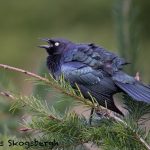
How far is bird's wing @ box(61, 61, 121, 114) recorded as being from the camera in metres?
2.54

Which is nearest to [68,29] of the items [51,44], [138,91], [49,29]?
[49,29]

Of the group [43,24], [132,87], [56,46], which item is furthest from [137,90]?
[43,24]

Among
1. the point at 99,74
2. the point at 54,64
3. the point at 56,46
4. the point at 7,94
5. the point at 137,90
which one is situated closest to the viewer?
the point at 7,94

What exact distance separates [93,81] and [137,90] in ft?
0.83

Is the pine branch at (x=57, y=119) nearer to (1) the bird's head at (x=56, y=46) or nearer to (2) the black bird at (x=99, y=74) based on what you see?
(2) the black bird at (x=99, y=74)

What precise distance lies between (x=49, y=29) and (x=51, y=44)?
203 inches

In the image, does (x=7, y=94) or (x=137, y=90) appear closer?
(x=7, y=94)

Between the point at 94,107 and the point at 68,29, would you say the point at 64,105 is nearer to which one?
the point at 94,107

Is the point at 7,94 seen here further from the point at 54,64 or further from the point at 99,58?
the point at 54,64

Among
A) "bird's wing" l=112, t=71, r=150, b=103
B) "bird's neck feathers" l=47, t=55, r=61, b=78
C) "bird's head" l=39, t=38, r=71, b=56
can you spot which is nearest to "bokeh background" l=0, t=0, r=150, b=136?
"bird's head" l=39, t=38, r=71, b=56

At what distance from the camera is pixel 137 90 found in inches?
94.7

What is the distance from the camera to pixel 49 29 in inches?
324

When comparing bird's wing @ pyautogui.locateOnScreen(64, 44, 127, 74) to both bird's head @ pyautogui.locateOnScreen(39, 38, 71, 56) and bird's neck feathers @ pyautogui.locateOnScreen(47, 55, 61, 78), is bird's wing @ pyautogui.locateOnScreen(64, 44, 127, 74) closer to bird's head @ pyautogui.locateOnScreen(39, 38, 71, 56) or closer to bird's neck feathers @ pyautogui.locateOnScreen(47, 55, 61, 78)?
bird's neck feathers @ pyautogui.locateOnScreen(47, 55, 61, 78)

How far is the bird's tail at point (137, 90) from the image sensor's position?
7.64 feet
